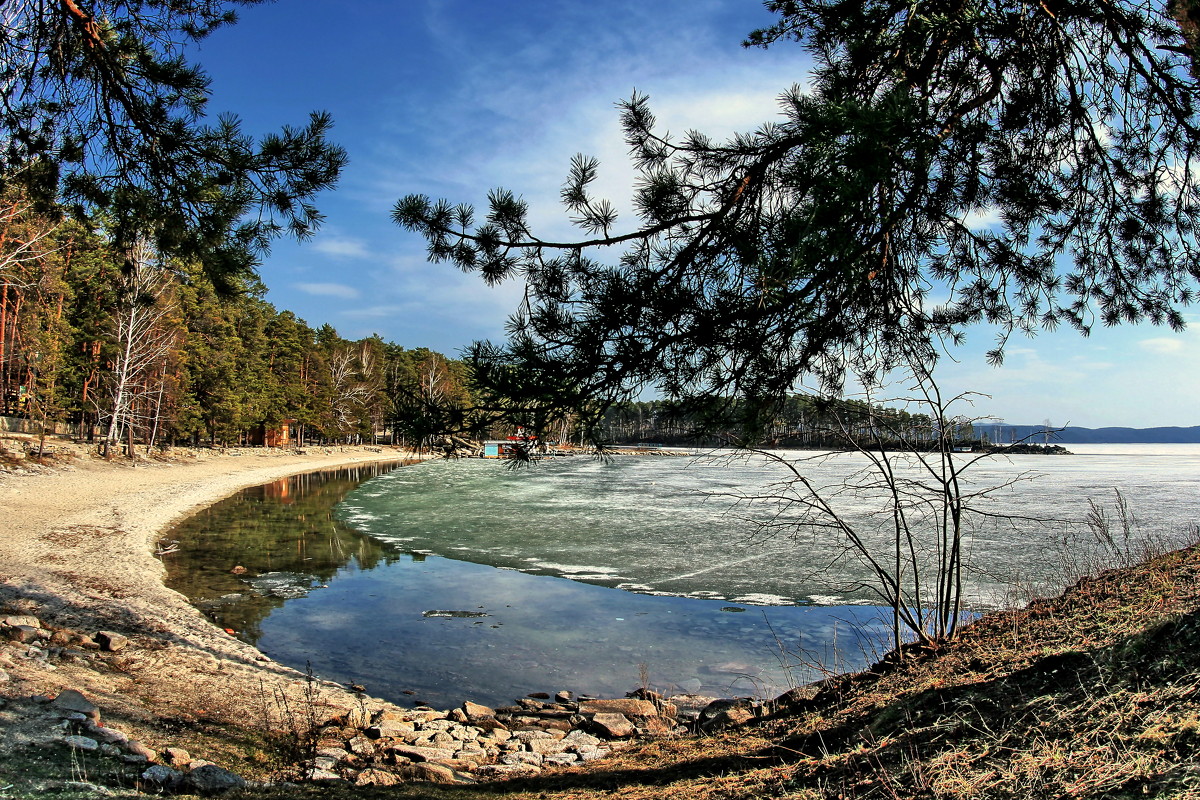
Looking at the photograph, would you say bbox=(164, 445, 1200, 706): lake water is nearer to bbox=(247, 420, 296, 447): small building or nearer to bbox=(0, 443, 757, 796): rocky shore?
bbox=(0, 443, 757, 796): rocky shore

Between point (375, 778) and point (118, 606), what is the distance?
652 centimetres

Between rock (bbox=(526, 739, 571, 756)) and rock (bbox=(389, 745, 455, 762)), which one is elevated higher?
rock (bbox=(389, 745, 455, 762))

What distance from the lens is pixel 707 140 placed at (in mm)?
3768

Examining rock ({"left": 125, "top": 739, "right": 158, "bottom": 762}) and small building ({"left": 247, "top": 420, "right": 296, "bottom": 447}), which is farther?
small building ({"left": 247, "top": 420, "right": 296, "bottom": 447})

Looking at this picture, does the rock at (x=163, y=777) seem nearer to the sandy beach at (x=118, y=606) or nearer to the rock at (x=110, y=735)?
the rock at (x=110, y=735)

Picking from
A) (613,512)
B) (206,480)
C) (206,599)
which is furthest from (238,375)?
(206,599)

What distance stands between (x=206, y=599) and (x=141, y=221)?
6933 mm

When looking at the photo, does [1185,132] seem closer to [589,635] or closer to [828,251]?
[828,251]

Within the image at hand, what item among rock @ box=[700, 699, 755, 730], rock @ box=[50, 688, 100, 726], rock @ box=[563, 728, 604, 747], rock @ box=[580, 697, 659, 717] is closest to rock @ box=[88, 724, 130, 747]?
rock @ box=[50, 688, 100, 726]

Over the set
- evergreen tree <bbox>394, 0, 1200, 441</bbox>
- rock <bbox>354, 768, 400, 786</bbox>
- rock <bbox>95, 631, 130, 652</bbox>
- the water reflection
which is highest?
evergreen tree <bbox>394, 0, 1200, 441</bbox>

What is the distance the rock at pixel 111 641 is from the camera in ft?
21.7

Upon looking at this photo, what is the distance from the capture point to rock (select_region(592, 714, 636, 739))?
534 centimetres

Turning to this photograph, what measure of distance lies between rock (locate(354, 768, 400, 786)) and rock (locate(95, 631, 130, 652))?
4.10 m

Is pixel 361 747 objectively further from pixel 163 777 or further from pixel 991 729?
pixel 991 729
